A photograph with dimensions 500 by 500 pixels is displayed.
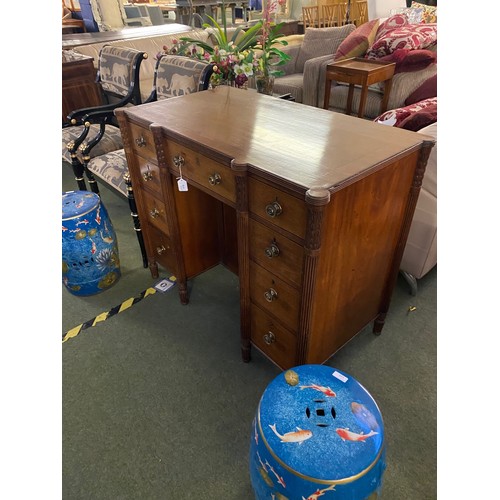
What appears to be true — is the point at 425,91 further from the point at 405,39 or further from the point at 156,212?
the point at 156,212

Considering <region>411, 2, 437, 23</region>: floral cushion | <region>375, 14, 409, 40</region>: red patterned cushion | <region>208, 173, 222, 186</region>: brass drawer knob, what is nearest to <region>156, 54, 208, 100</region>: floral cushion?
<region>208, 173, 222, 186</region>: brass drawer knob

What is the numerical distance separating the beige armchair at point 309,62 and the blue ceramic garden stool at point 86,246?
2659 mm

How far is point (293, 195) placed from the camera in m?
0.88

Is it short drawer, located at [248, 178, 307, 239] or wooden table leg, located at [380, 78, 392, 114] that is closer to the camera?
short drawer, located at [248, 178, 307, 239]

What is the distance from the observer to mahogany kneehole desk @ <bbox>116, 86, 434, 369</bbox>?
924 millimetres

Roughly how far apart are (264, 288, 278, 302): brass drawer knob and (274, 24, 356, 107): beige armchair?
119 inches

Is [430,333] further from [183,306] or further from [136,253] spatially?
[136,253]

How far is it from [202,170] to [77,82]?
2326 millimetres

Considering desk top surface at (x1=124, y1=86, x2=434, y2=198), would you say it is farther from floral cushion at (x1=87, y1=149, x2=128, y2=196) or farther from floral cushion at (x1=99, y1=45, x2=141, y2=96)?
floral cushion at (x1=99, y1=45, x2=141, y2=96)

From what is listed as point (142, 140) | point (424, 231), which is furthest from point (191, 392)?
point (424, 231)

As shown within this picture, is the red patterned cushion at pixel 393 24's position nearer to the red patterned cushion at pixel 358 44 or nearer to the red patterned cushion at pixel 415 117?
the red patterned cushion at pixel 358 44

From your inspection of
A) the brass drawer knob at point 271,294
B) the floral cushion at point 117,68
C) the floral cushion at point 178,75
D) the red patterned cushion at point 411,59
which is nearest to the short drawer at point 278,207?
the brass drawer knob at point 271,294

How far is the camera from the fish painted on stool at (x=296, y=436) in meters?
0.80

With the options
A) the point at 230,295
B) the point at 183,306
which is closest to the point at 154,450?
the point at 183,306
